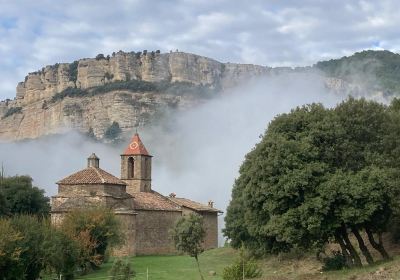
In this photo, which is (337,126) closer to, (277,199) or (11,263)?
(277,199)

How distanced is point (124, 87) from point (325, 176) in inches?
5389

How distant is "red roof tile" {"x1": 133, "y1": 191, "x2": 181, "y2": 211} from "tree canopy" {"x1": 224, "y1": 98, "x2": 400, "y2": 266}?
28.5m

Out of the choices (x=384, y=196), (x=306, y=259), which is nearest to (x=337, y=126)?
(x=384, y=196)

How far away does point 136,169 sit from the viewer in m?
75.1

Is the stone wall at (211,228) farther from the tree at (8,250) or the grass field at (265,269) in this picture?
the tree at (8,250)

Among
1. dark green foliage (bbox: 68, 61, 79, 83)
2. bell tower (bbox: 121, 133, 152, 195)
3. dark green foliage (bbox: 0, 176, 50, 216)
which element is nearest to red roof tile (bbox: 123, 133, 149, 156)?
bell tower (bbox: 121, 133, 152, 195)

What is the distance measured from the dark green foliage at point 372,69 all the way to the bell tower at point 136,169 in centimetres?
7817

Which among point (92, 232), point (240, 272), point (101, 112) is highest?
point (101, 112)

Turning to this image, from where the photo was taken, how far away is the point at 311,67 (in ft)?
592

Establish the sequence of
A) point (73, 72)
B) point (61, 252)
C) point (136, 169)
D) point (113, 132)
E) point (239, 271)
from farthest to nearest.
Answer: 1. point (73, 72)
2. point (113, 132)
3. point (136, 169)
4. point (61, 252)
5. point (239, 271)

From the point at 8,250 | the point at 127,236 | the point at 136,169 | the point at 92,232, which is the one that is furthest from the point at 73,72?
the point at 8,250

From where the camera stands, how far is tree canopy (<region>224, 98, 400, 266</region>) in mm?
30328

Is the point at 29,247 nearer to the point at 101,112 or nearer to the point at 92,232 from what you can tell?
the point at 92,232

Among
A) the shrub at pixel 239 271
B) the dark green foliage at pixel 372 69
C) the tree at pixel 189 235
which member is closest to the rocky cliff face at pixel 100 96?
the dark green foliage at pixel 372 69
